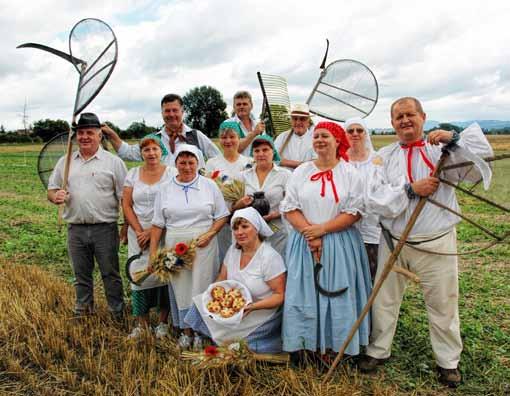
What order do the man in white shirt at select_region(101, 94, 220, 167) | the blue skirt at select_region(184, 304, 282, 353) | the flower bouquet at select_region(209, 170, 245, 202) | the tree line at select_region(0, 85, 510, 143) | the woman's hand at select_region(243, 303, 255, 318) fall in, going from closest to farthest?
the woman's hand at select_region(243, 303, 255, 318) → the blue skirt at select_region(184, 304, 282, 353) → the flower bouquet at select_region(209, 170, 245, 202) → the man in white shirt at select_region(101, 94, 220, 167) → the tree line at select_region(0, 85, 510, 143)

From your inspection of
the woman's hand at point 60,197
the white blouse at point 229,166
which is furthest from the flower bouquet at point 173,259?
the woman's hand at point 60,197

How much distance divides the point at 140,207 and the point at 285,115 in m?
2.26

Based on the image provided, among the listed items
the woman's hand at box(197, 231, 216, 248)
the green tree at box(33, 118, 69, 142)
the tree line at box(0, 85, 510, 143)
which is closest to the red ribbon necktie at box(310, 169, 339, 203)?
→ the woman's hand at box(197, 231, 216, 248)

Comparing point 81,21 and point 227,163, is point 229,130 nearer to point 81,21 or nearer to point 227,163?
point 227,163

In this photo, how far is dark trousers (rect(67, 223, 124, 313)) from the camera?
4.95 m

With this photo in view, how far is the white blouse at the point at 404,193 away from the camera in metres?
3.52

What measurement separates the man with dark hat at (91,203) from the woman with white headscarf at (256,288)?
146 cm

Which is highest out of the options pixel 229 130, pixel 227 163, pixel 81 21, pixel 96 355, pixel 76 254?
pixel 81 21

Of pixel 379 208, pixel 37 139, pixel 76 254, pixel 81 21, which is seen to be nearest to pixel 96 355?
pixel 76 254

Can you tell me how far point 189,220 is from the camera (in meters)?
4.31

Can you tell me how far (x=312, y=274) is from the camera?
152 inches

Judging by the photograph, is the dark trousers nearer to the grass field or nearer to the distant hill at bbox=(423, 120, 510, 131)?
the grass field

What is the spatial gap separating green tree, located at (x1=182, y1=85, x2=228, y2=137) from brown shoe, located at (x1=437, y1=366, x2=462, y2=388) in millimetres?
44555

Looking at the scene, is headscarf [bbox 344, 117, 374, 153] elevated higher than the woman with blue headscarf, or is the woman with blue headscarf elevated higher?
headscarf [bbox 344, 117, 374, 153]
